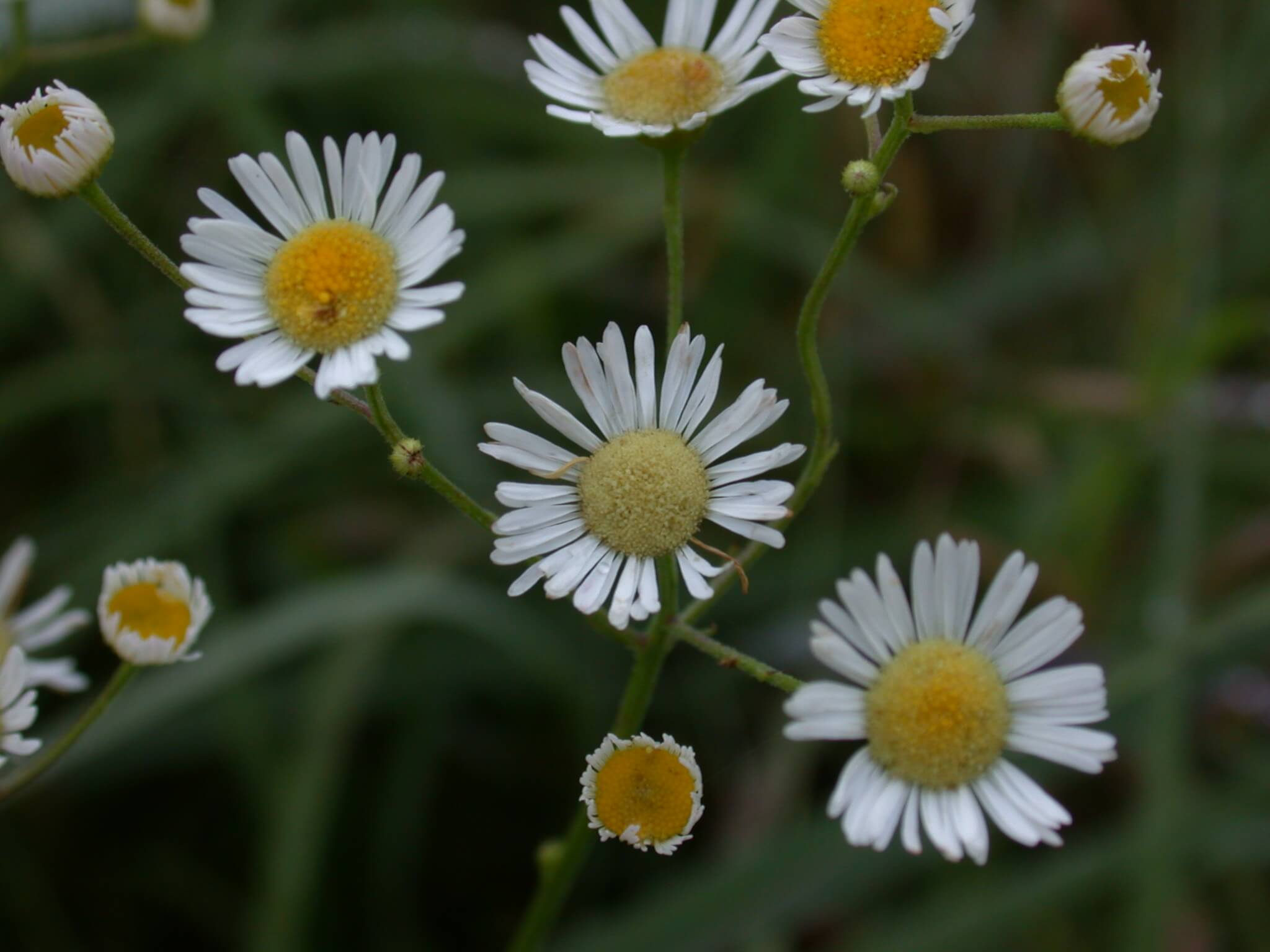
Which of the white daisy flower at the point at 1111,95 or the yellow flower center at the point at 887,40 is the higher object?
the white daisy flower at the point at 1111,95

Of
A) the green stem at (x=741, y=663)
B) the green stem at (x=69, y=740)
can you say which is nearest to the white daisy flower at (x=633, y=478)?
the green stem at (x=741, y=663)

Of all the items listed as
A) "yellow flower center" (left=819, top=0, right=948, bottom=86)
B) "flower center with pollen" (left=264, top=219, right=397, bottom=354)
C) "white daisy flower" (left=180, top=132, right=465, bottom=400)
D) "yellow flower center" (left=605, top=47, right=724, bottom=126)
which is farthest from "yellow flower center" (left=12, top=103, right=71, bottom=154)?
"yellow flower center" (left=819, top=0, right=948, bottom=86)

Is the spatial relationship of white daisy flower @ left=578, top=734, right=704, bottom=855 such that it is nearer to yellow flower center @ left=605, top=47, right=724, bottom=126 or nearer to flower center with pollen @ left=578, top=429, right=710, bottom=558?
flower center with pollen @ left=578, top=429, right=710, bottom=558

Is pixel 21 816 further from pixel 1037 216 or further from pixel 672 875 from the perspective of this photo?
pixel 1037 216

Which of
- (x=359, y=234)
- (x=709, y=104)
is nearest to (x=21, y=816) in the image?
(x=359, y=234)

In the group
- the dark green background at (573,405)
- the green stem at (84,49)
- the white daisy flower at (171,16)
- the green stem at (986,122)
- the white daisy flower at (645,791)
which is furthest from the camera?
the dark green background at (573,405)

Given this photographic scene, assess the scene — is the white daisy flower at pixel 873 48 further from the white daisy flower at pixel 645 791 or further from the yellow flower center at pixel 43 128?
the yellow flower center at pixel 43 128
